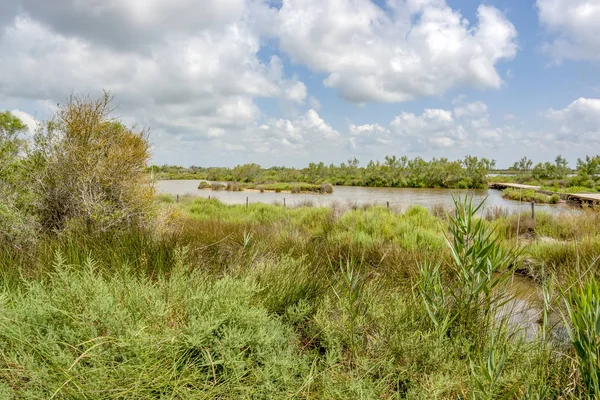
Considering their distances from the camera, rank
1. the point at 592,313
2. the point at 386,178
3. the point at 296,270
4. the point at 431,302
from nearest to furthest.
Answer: the point at 592,313, the point at 431,302, the point at 296,270, the point at 386,178

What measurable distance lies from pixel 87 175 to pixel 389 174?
198ft

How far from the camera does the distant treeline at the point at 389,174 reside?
55.3 m

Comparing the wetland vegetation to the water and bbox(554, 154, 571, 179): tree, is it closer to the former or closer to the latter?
the water

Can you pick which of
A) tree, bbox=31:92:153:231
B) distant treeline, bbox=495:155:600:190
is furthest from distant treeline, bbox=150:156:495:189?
tree, bbox=31:92:153:231

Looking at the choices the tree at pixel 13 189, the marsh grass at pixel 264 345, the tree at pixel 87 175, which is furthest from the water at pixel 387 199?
the marsh grass at pixel 264 345

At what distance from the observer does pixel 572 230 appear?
11.2m

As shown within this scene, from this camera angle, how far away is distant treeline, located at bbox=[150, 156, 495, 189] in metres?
55.3

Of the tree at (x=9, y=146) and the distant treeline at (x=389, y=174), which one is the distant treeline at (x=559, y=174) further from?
the tree at (x=9, y=146)

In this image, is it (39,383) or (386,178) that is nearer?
(39,383)

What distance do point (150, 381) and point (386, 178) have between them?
63398 millimetres

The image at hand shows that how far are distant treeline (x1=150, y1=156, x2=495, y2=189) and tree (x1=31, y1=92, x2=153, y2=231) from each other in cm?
3912

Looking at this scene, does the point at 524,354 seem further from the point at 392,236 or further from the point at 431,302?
the point at 392,236

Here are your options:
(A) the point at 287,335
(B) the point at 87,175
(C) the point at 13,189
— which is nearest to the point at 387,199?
(B) the point at 87,175

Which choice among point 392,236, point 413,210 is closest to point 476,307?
point 392,236
